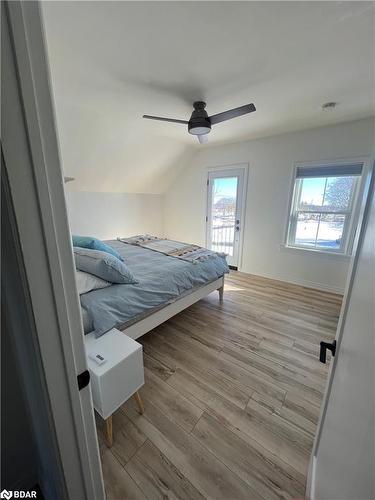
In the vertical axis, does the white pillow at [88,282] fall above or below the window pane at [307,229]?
below

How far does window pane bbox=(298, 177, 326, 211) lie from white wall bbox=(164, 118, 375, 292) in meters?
0.24

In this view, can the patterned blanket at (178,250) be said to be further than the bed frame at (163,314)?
Yes

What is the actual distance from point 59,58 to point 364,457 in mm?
2659

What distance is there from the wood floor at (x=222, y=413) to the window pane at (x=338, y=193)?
1686 mm

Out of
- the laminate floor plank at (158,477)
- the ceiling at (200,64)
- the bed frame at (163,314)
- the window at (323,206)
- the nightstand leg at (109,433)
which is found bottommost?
the laminate floor plank at (158,477)

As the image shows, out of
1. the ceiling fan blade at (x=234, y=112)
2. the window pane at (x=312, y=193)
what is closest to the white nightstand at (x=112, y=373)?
the ceiling fan blade at (x=234, y=112)

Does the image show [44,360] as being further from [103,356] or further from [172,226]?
[172,226]

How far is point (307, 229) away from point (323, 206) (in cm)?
42

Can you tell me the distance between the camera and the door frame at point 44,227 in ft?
1.27

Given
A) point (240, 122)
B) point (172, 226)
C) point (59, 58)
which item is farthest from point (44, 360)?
point (172, 226)

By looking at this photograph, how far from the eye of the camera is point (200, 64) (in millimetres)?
1730

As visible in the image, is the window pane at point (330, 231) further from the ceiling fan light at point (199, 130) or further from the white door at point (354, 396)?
the white door at point (354, 396)

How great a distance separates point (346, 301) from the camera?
80 cm

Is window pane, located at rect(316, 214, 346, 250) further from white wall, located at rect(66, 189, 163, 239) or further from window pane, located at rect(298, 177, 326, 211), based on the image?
white wall, located at rect(66, 189, 163, 239)
